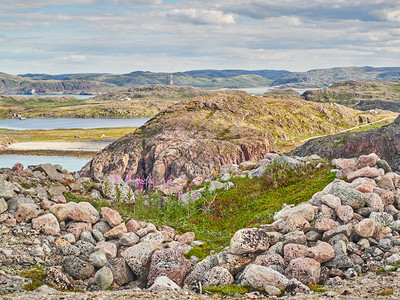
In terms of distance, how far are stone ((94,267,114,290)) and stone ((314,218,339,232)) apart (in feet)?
24.2

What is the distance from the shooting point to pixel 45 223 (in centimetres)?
1488

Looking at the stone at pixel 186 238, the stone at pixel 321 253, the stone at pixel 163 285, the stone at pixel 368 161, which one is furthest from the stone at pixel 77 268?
the stone at pixel 368 161

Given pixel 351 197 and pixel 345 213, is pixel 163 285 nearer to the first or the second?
pixel 345 213

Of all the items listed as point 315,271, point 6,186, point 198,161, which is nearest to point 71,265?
point 6,186

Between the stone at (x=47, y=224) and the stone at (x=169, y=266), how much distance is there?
435cm

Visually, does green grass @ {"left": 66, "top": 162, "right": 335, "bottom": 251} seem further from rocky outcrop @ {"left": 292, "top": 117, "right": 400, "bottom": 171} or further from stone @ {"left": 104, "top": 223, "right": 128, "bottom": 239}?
rocky outcrop @ {"left": 292, "top": 117, "right": 400, "bottom": 171}

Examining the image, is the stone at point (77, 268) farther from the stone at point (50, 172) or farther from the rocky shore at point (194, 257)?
the stone at point (50, 172)

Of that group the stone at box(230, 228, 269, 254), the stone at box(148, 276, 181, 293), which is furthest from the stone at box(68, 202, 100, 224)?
the stone at box(230, 228, 269, 254)

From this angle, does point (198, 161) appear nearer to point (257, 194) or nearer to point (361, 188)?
point (257, 194)

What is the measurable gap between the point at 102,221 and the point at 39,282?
4.96m

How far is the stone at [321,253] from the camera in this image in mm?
12375

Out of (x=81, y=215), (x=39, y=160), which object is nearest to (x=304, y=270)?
(x=81, y=215)

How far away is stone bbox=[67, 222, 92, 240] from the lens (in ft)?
49.8

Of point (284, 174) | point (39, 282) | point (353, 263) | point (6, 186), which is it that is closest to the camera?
point (39, 282)
